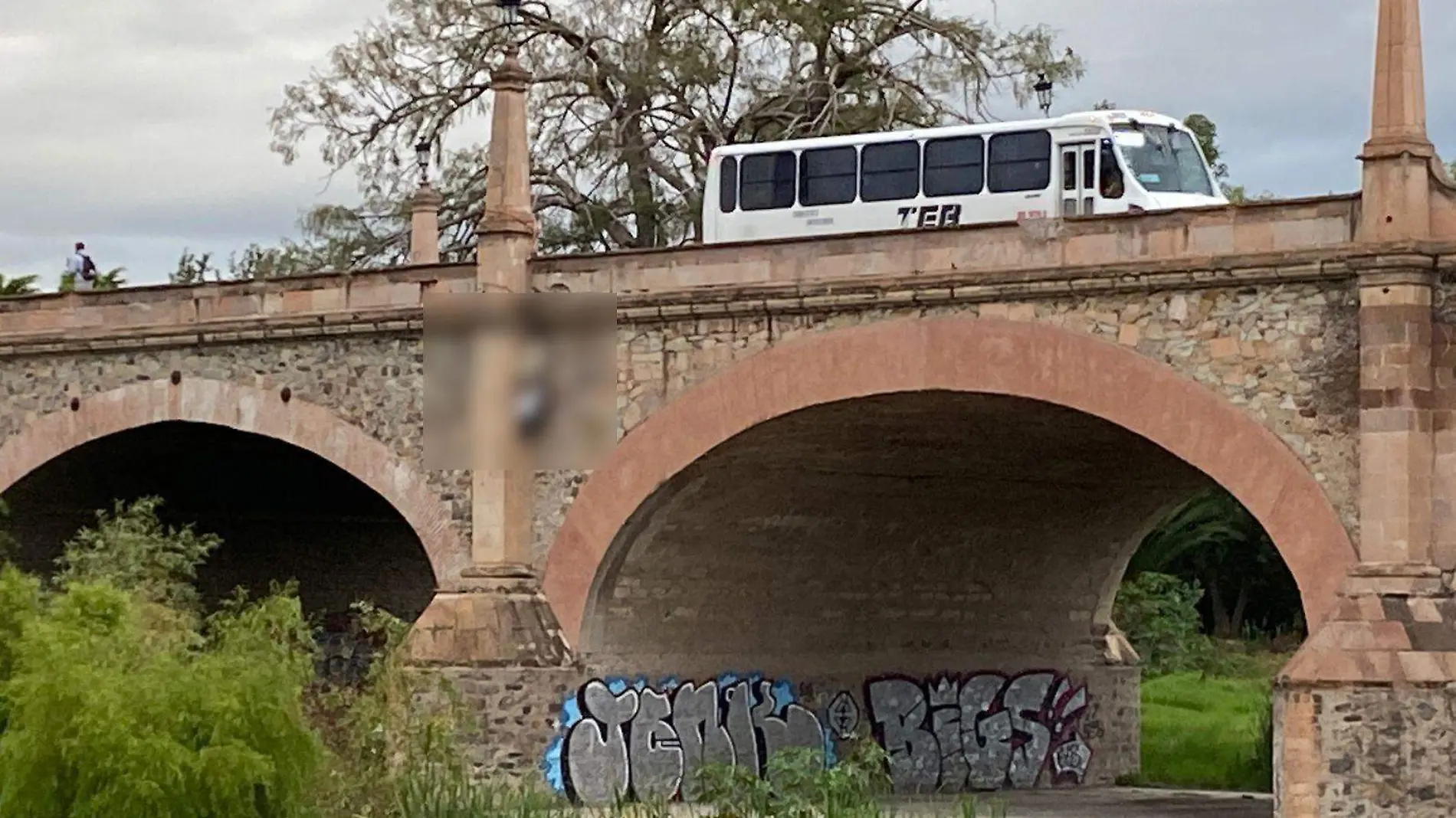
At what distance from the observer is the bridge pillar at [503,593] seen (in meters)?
22.7

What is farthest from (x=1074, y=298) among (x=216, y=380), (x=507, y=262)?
(x=216, y=380)

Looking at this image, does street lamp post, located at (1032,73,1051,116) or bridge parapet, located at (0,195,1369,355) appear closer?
bridge parapet, located at (0,195,1369,355)

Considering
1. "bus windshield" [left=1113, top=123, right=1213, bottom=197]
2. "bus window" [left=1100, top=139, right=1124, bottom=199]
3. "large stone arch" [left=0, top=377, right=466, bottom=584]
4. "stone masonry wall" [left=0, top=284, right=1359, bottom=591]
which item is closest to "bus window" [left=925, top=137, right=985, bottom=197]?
"bus window" [left=1100, top=139, right=1124, bottom=199]

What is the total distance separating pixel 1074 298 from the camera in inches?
800

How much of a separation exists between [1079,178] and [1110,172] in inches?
11.2

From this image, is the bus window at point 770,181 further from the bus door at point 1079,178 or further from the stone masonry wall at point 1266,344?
the stone masonry wall at point 1266,344

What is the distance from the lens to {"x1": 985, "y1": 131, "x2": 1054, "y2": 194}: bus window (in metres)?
23.2

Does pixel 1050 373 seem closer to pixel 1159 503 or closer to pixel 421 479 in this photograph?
pixel 421 479

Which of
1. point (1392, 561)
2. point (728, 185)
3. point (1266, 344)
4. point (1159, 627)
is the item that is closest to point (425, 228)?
point (728, 185)

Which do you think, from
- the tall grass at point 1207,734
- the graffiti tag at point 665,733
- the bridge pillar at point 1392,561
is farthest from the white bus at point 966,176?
the tall grass at point 1207,734

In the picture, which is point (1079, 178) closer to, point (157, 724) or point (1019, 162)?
point (1019, 162)

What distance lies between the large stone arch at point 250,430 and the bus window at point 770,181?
4.26 m

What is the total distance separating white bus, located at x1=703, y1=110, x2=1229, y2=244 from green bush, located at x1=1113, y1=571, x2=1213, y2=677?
1798cm

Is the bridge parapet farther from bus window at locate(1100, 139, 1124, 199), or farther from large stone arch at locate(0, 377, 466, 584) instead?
bus window at locate(1100, 139, 1124, 199)
